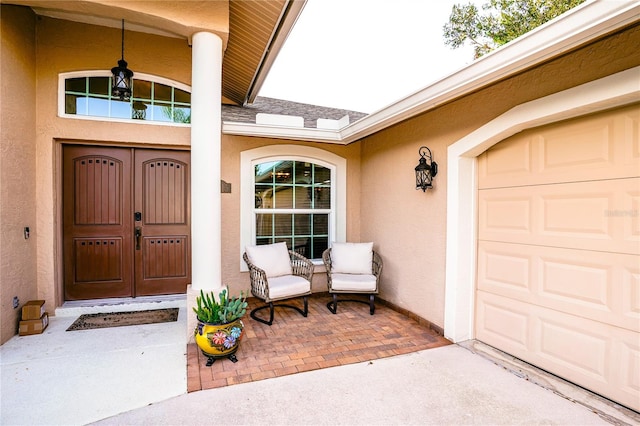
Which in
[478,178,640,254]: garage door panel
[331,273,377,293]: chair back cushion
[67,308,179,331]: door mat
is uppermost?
[478,178,640,254]: garage door panel

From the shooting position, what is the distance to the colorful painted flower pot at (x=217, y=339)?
303 centimetres

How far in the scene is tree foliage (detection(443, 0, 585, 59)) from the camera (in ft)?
33.6

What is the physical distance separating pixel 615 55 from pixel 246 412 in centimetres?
367

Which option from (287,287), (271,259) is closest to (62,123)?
(271,259)

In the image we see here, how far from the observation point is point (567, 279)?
2791 mm

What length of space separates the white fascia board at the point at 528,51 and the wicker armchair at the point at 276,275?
229 cm

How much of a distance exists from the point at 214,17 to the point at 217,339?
10.7ft

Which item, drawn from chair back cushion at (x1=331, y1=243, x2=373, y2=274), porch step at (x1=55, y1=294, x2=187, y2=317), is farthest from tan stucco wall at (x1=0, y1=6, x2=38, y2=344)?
chair back cushion at (x1=331, y1=243, x2=373, y2=274)

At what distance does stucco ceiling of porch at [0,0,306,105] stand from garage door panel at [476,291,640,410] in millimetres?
3621

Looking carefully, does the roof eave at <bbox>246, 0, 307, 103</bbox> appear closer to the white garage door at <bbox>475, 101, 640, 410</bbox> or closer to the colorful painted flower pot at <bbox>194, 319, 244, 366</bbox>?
the white garage door at <bbox>475, 101, 640, 410</bbox>

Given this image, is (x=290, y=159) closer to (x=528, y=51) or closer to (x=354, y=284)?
(x=354, y=284)

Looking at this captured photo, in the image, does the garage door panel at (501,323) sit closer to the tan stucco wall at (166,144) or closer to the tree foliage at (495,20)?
the tan stucco wall at (166,144)

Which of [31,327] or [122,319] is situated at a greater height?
[31,327]

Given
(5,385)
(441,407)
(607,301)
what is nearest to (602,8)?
(607,301)
